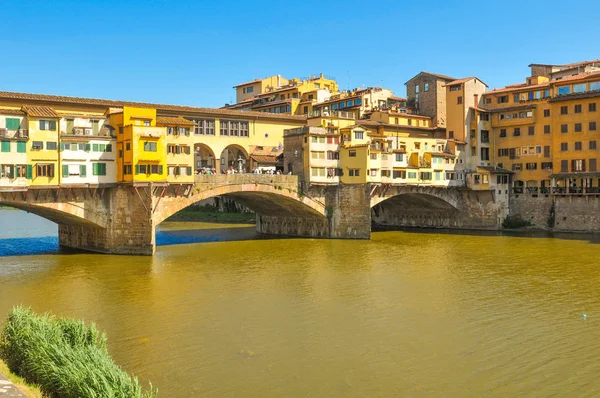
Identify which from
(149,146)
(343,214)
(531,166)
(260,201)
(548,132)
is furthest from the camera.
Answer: (531,166)

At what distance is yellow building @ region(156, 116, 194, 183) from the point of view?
4388 centimetres

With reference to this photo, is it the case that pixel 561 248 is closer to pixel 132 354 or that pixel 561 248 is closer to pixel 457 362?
pixel 457 362

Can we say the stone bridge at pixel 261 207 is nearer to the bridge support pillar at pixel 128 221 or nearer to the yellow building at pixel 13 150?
Answer: the bridge support pillar at pixel 128 221

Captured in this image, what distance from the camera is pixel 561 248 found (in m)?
47.1

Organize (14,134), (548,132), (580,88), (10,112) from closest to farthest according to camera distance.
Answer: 1. (10,112)
2. (14,134)
3. (580,88)
4. (548,132)

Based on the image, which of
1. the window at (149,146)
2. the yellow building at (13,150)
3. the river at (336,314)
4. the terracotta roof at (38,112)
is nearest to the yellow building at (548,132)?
the river at (336,314)

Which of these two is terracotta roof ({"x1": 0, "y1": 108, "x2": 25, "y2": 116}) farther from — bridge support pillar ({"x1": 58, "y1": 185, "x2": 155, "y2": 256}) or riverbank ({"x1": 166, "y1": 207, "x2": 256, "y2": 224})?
riverbank ({"x1": 166, "y1": 207, "x2": 256, "y2": 224})

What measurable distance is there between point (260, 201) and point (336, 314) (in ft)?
106

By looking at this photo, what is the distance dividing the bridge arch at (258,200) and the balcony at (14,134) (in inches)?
408

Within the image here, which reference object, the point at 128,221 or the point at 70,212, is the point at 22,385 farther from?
the point at 128,221

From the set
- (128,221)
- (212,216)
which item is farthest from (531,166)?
(128,221)

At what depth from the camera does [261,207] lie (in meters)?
59.8

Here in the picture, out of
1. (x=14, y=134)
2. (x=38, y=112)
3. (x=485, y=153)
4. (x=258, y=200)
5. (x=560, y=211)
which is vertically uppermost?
(x=38, y=112)

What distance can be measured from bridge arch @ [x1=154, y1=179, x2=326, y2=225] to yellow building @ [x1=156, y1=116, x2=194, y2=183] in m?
1.66
